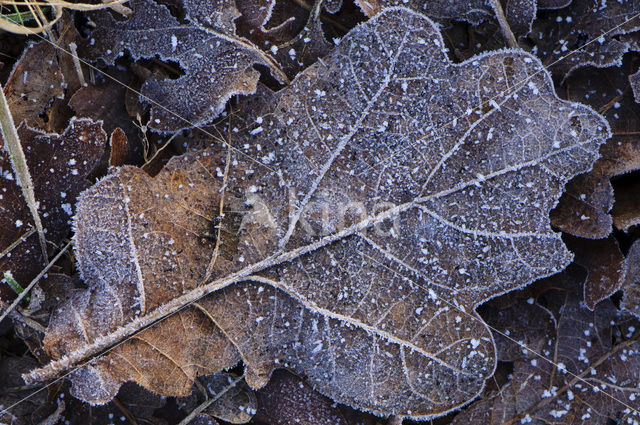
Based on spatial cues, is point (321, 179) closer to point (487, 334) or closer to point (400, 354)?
point (400, 354)

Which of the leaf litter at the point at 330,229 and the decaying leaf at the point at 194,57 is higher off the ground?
the decaying leaf at the point at 194,57

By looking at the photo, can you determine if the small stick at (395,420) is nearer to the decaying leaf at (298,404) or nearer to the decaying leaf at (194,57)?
the decaying leaf at (298,404)

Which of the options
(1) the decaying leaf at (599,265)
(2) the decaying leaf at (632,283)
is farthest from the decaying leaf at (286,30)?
(2) the decaying leaf at (632,283)

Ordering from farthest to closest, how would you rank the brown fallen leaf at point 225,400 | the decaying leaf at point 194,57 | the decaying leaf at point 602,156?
the brown fallen leaf at point 225,400, the decaying leaf at point 602,156, the decaying leaf at point 194,57

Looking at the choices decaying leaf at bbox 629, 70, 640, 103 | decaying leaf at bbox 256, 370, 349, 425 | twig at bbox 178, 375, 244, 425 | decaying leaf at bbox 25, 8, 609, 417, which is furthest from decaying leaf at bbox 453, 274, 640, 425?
twig at bbox 178, 375, 244, 425

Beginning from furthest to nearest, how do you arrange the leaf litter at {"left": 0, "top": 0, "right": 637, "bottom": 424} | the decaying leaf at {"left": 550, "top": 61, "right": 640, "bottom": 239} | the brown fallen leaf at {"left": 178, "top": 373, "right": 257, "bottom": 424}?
the brown fallen leaf at {"left": 178, "top": 373, "right": 257, "bottom": 424} < the decaying leaf at {"left": 550, "top": 61, "right": 640, "bottom": 239} < the leaf litter at {"left": 0, "top": 0, "right": 637, "bottom": 424}

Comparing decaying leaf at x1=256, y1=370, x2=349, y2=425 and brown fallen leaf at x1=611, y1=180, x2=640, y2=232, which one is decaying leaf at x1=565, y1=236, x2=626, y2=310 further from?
decaying leaf at x1=256, y1=370, x2=349, y2=425
